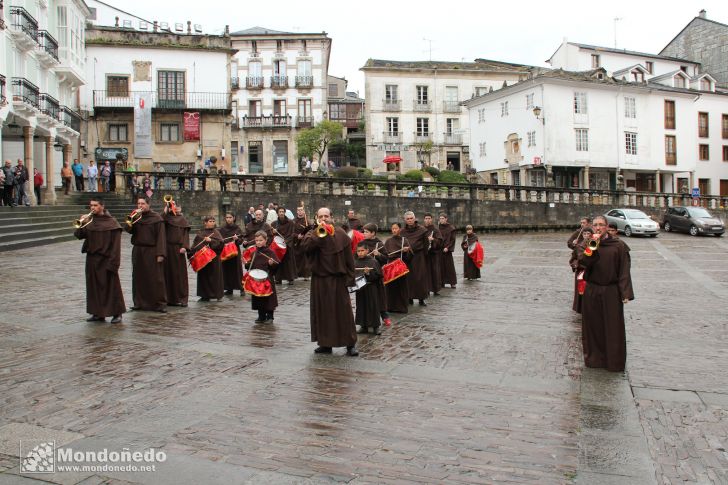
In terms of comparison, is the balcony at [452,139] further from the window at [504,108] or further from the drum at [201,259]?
the drum at [201,259]

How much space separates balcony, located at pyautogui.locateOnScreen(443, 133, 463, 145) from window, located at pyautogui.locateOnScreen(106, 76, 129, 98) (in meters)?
27.5

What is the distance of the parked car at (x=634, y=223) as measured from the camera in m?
35.2

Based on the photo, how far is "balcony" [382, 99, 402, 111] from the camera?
58.2 meters

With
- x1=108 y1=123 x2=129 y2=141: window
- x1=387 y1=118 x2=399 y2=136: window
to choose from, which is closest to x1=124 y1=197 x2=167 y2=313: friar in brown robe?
x1=108 y1=123 x2=129 y2=141: window

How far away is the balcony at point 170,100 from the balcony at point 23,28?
11.8m

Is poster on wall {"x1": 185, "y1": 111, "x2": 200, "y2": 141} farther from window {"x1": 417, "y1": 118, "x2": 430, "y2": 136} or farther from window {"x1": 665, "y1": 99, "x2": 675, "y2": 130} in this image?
window {"x1": 665, "y1": 99, "x2": 675, "y2": 130}

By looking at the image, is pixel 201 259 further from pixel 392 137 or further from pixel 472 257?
pixel 392 137

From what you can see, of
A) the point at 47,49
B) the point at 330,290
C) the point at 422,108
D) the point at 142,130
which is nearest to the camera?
the point at 330,290

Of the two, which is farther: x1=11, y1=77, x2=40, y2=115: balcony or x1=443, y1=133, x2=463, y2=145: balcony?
x1=443, y1=133, x2=463, y2=145: balcony

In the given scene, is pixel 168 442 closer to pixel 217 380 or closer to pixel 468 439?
pixel 217 380

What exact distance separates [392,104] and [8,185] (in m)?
37.4

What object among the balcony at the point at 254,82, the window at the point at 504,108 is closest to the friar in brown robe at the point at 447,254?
the window at the point at 504,108

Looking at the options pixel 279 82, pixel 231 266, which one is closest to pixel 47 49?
pixel 231 266

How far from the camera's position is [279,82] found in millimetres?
56812
